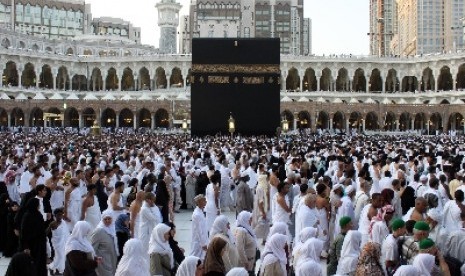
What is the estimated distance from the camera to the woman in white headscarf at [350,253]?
19.2 ft

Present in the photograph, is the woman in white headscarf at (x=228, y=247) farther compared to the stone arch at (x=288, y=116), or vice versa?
the stone arch at (x=288, y=116)

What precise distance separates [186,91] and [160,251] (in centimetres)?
5170

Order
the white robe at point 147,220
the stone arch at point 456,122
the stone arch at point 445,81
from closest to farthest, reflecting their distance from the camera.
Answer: the white robe at point 147,220, the stone arch at point 456,122, the stone arch at point 445,81

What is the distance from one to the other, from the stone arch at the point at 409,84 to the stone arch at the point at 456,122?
7.84 meters

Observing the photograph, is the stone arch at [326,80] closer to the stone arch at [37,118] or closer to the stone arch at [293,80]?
the stone arch at [293,80]

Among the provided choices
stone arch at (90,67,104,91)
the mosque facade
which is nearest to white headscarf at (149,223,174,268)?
the mosque facade

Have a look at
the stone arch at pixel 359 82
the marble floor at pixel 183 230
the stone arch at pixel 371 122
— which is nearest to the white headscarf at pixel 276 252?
the marble floor at pixel 183 230

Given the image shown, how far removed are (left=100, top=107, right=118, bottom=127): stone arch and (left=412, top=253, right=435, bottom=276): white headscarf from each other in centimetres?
5210

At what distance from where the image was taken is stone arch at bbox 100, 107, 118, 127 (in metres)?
56.2

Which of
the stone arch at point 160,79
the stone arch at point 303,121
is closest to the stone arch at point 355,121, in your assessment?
the stone arch at point 303,121

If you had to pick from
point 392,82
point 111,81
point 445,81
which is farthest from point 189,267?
point 111,81

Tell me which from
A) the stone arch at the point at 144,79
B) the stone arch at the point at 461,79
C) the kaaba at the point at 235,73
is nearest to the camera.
Result: the kaaba at the point at 235,73

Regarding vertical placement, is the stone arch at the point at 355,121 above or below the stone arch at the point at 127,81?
below

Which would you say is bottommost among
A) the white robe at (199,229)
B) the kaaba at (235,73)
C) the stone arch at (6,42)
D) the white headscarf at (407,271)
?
the white robe at (199,229)
